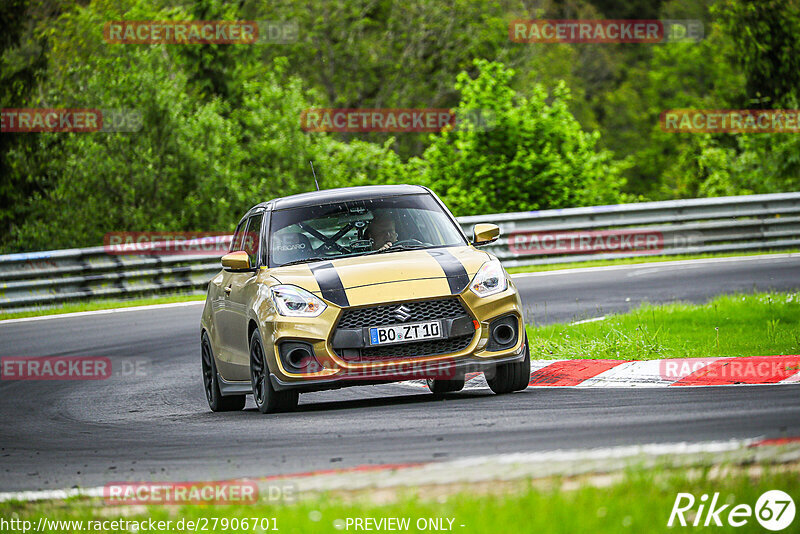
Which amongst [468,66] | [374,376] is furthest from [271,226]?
[468,66]

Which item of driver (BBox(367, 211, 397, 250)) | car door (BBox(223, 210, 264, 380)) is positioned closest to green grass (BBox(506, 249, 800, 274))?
car door (BBox(223, 210, 264, 380))


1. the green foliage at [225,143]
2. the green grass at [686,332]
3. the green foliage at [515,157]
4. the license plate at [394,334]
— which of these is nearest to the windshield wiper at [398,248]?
the license plate at [394,334]

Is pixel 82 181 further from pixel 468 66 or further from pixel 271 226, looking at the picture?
pixel 468 66

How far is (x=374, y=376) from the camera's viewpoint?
8.52 m

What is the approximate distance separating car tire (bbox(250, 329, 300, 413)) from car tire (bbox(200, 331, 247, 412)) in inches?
38.7

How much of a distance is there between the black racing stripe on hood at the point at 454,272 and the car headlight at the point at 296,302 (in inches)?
34.9

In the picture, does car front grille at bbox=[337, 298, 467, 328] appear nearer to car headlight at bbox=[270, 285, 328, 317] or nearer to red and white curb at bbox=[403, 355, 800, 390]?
car headlight at bbox=[270, 285, 328, 317]

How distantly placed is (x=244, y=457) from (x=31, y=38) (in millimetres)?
32097

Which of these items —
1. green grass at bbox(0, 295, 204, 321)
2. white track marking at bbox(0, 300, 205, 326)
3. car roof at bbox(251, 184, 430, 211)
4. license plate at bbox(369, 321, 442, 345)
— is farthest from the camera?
green grass at bbox(0, 295, 204, 321)

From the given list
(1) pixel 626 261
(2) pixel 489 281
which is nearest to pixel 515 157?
(1) pixel 626 261

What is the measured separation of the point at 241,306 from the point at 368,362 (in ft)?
5.10

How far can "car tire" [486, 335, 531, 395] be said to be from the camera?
9.09 meters

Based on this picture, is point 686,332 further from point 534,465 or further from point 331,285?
point 534,465

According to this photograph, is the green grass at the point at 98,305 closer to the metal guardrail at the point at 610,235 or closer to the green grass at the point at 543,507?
the metal guardrail at the point at 610,235
